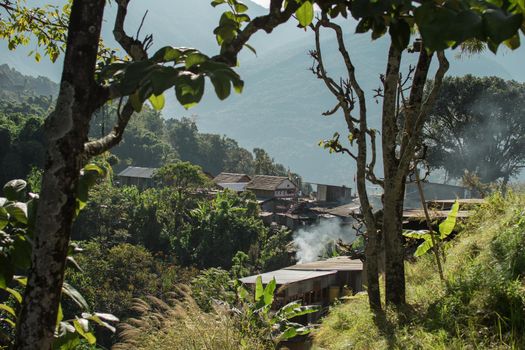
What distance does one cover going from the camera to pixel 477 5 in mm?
962

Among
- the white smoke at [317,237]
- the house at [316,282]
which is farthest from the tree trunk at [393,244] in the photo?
the white smoke at [317,237]

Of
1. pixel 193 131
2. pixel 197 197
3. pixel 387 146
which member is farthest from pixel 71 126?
pixel 193 131

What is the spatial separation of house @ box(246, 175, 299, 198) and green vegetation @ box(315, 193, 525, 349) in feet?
119

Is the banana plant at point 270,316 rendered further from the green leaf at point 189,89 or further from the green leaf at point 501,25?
the green leaf at point 501,25

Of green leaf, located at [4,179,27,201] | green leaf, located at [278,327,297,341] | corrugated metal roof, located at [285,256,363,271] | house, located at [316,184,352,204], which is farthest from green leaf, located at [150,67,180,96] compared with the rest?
house, located at [316,184,352,204]

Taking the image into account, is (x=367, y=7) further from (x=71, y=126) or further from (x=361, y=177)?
→ (x=361, y=177)

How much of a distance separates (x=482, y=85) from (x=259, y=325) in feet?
116

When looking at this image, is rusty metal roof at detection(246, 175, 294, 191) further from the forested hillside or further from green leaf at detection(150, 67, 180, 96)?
green leaf at detection(150, 67, 180, 96)

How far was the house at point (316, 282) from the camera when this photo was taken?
360 inches

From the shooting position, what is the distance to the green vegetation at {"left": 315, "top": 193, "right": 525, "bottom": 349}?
4.14 m

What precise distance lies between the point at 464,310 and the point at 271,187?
3843cm

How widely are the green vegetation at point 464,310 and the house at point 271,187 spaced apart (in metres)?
36.3

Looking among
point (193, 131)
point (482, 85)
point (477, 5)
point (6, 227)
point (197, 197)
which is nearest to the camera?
point (477, 5)

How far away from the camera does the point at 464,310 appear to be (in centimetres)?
459
